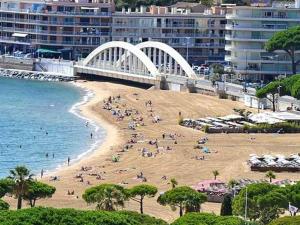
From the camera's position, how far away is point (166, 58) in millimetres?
111188

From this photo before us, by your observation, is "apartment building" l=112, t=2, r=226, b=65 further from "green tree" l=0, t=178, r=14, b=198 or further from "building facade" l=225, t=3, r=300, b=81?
"green tree" l=0, t=178, r=14, b=198

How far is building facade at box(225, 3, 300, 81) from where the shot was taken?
342 feet

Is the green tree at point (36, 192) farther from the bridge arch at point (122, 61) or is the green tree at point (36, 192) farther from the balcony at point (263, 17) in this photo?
the bridge arch at point (122, 61)

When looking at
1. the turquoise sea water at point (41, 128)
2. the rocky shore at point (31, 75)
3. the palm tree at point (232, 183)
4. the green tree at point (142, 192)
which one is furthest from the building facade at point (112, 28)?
the green tree at point (142, 192)

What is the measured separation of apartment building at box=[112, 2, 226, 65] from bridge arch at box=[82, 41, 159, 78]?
1126cm

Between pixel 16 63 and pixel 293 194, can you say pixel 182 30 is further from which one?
pixel 293 194

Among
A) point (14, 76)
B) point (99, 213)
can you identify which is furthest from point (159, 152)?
point (14, 76)

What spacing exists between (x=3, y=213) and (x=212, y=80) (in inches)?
2594

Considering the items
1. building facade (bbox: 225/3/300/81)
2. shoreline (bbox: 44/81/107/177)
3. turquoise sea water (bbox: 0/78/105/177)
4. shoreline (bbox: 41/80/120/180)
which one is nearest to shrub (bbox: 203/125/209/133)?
shoreline (bbox: 41/80/120/180)

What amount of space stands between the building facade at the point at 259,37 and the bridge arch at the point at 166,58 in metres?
4.91

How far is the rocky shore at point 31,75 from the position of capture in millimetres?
117375

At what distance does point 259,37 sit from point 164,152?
130 feet

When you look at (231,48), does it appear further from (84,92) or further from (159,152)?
(159,152)

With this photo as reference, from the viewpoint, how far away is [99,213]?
120 feet
